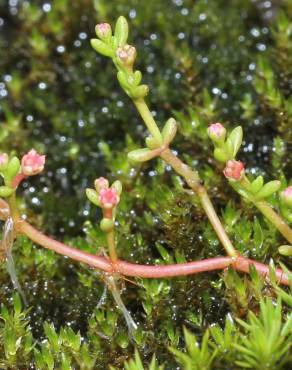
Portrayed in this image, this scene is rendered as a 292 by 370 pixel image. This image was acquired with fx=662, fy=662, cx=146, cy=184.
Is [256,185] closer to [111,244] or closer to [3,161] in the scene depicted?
[111,244]

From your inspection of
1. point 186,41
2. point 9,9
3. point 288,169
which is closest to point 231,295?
point 288,169

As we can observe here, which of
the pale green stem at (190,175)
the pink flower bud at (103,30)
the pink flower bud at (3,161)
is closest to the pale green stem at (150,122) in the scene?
the pale green stem at (190,175)

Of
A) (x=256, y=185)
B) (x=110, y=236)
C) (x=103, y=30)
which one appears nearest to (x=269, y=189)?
(x=256, y=185)

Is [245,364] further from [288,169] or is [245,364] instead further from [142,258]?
[288,169]

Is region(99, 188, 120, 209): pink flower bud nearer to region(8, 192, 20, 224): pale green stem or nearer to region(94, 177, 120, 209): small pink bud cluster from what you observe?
region(94, 177, 120, 209): small pink bud cluster

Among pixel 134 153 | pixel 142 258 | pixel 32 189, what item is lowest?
pixel 32 189
